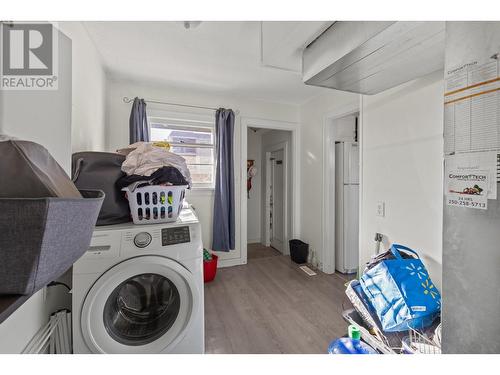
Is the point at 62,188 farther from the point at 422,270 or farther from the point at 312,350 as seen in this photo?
the point at 312,350

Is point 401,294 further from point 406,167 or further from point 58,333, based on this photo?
point 58,333

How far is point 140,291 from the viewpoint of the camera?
139cm

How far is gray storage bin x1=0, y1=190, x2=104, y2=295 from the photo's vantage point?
296mm

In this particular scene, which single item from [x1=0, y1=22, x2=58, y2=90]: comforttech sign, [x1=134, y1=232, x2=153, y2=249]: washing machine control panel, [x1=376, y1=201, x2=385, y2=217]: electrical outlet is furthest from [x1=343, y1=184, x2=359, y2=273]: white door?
[x1=0, y1=22, x2=58, y2=90]: comforttech sign

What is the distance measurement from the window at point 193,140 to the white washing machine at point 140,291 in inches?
70.8

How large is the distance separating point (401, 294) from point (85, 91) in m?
2.44

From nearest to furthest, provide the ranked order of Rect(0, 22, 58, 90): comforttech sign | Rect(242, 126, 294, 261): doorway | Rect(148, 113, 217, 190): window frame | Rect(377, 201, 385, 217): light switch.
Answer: Rect(0, 22, 58, 90): comforttech sign → Rect(377, 201, 385, 217): light switch → Rect(148, 113, 217, 190): window frame → Rect(242, 126, 294, 261): doorway

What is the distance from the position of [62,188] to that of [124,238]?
95cm

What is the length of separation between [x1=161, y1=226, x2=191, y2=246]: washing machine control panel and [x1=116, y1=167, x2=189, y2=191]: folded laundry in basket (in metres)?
0.31

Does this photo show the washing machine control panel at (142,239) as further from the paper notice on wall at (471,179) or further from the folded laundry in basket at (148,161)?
the paper notice on wall at (471,179)

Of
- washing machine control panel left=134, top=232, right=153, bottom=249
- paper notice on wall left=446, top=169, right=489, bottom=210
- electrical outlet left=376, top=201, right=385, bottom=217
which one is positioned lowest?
A: washing machine control panel left=134, top=232, right=153, bottom=249

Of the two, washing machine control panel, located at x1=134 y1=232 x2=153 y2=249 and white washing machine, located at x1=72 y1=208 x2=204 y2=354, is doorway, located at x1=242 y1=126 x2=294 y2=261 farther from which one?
washing machine control panel, located at x1=134 y1=232 x2=153 y2=249

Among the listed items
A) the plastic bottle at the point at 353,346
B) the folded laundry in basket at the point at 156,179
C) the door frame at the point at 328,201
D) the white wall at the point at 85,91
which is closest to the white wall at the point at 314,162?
the door frame at the point at 328,201
